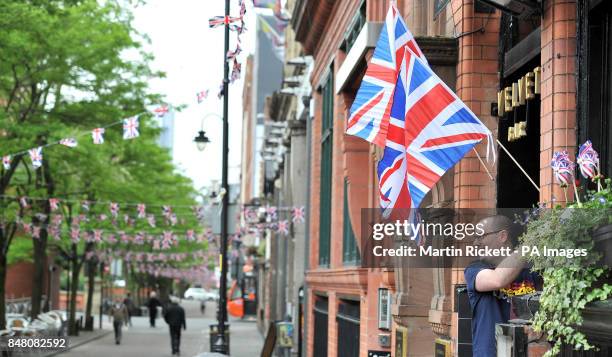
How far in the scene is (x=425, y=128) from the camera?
27.0 ft

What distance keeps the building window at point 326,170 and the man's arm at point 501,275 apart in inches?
603

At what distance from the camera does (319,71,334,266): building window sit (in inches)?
912

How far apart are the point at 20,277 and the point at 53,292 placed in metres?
3.13

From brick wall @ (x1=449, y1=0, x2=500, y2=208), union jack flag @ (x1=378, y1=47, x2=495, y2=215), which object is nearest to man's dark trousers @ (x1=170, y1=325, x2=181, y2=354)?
brick wall @ (x1=449, y1=0, x2=500, y2=208)

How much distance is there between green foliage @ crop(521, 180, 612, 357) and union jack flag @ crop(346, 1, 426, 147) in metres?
2.75

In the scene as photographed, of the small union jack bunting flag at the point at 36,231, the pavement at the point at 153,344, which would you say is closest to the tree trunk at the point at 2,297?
the small union jack bunting flag at the point at 36,231

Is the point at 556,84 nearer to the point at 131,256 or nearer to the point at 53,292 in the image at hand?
the point at 131,256

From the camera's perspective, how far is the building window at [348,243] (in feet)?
62.2

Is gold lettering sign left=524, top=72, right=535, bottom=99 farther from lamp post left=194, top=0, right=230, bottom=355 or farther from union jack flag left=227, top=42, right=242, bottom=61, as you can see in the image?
lamp post left=194, top=0, right=230, bottom=355

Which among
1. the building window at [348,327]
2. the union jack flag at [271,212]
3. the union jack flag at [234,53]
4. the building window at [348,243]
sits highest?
the union jack flag at [234,53]

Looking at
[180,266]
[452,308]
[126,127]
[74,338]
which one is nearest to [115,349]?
[74,338]

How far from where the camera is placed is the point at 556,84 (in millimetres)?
7969

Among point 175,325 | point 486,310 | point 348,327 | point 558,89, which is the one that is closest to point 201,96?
point 348,327

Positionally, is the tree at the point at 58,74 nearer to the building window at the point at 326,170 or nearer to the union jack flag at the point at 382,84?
the building window at the point at 326,170
